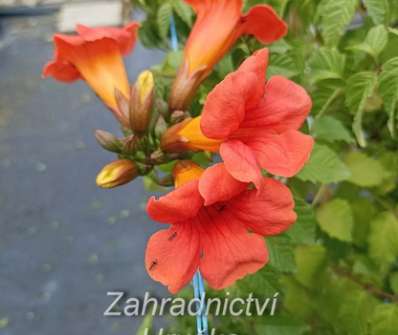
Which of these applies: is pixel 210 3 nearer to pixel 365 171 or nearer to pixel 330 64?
pixel 330 64

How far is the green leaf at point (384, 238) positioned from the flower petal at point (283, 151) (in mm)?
534

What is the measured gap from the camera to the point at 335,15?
1.02 metres

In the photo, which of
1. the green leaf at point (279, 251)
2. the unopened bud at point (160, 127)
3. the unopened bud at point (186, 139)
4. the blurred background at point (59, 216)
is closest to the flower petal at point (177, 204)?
the unopened bud at point (186, 139)

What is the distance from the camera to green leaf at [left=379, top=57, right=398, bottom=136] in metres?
0.92

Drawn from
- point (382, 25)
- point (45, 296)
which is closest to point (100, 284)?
point (45, 296)

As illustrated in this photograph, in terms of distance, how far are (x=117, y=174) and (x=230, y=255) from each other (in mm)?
244

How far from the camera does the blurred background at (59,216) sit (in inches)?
113

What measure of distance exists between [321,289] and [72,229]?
2063mm

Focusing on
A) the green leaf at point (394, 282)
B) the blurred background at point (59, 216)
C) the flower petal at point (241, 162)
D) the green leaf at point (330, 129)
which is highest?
the flower petal at point (241, 162)

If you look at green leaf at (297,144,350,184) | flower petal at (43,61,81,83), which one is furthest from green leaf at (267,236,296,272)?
flower petal at (43,61,81,83)

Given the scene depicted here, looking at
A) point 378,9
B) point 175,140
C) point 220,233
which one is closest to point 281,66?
point 378,9

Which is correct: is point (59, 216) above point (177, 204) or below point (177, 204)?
below

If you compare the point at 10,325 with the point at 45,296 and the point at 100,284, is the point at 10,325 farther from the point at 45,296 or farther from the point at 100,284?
the point at 100,284

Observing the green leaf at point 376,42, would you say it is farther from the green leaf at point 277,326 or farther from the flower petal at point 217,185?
the green leaf at point 277,326
